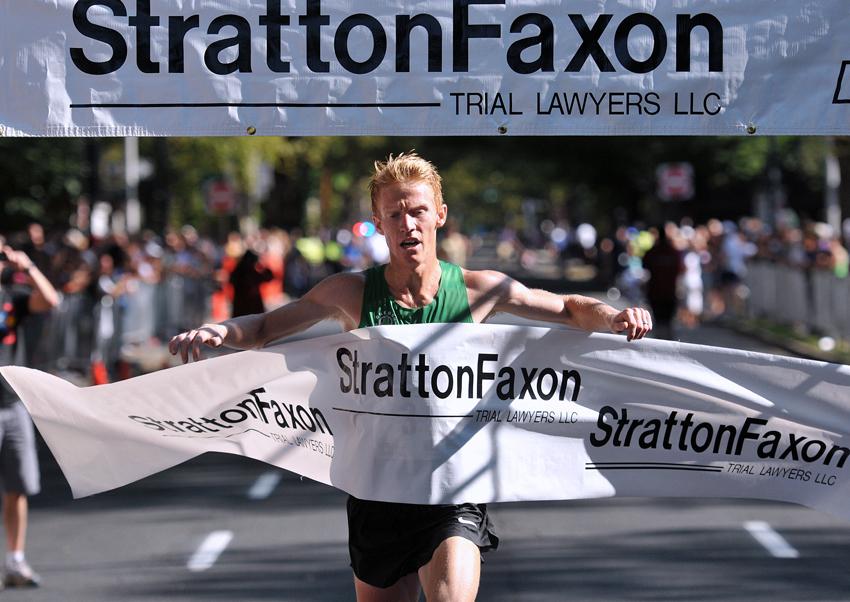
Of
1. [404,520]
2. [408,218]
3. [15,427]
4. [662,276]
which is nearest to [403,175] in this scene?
[408,218]

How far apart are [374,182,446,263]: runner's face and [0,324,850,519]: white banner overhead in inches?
11.4

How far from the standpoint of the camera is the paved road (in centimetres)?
854

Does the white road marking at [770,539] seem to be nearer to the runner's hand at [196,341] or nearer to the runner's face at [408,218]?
the runner's face at [408,218]

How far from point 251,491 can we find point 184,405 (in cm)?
655

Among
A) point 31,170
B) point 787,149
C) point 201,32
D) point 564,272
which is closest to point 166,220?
point 31,170

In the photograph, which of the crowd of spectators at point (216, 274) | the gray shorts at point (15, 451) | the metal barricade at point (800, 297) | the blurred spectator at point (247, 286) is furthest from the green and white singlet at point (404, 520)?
the metal barricade at point (800, 297)

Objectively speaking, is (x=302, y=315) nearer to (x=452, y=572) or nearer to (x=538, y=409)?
(x=538, y=409)

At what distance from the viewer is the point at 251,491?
12.2m

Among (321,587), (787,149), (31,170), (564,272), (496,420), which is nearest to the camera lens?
(496,420)

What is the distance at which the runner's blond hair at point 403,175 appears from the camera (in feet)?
16.9

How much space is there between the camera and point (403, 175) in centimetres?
513

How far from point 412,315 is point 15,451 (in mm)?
3924

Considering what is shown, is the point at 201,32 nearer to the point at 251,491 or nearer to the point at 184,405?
the point at 184,405

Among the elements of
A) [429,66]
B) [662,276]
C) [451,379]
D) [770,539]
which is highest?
[429,66]
